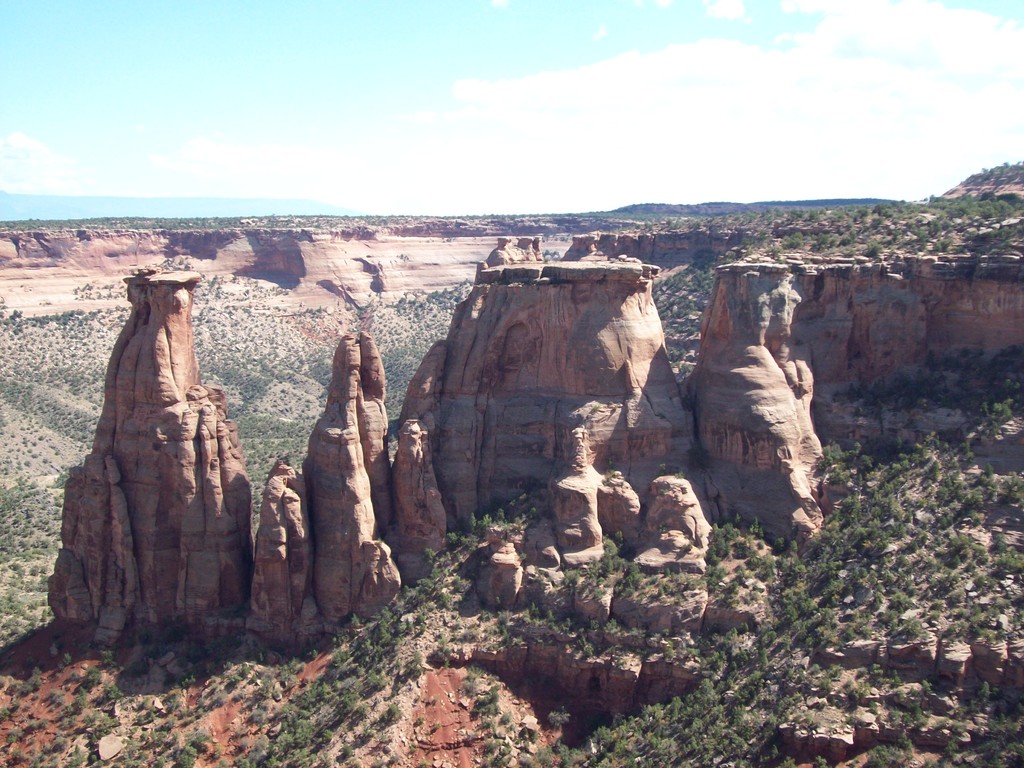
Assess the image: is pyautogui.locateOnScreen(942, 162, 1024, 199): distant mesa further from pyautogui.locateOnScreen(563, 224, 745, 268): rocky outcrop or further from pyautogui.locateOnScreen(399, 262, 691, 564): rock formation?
pyautogui.locateOnScreen(399, 262, 691, 564): rock formation

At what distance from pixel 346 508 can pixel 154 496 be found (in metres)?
8.16

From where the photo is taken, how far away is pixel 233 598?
139ft

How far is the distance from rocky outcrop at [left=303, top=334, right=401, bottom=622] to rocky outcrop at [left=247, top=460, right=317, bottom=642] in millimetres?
736

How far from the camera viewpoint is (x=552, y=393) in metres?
43.9

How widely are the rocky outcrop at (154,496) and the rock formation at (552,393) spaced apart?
873 centimetres

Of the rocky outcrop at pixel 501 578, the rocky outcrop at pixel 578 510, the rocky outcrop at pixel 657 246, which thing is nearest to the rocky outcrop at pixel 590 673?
the rocky outcrop at pixel 501 578

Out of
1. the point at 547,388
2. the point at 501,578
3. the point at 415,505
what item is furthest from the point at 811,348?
the point at 415,505

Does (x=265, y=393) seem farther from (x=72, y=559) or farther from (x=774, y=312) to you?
(x=774, y=312)

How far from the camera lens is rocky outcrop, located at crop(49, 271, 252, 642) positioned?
40.8 meters

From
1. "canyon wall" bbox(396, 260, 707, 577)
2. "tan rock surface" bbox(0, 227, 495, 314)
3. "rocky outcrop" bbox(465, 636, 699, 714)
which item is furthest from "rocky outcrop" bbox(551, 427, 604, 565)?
"tan rock surface" bbox(0, 227, 495, 314)

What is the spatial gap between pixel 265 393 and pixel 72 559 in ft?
225

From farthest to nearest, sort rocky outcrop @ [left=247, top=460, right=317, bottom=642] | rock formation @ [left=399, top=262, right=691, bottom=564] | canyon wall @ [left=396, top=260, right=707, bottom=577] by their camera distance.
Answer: rock formation @ [left=399, top=262, right=691, bottom=564], canyon wall @ [left=396, top=260, right=707, bottom=577], rocky outcrop @ [left=247, top=460, right=317, bottom=642]

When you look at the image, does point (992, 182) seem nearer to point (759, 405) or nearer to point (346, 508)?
point (759, 405)

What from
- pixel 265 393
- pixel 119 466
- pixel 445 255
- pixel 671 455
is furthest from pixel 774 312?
pixel 445 255
